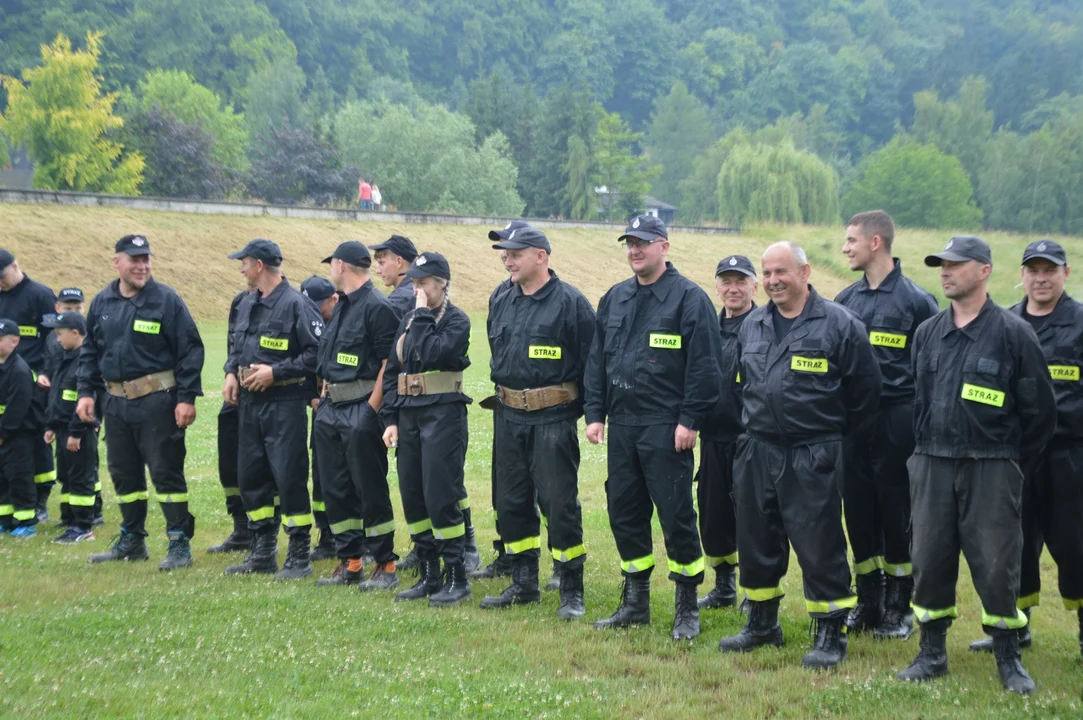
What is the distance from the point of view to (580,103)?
89188mm

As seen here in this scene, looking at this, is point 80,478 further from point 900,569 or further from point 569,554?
point 900,569

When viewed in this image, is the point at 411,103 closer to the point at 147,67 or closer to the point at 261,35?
the point at 261,35

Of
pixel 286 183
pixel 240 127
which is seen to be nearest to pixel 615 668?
pixel 286 183

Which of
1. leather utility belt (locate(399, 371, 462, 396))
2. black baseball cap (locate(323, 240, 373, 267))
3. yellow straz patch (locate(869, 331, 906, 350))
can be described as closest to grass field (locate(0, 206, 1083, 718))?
leather utility belt (locate(399, 371, 462, 396))

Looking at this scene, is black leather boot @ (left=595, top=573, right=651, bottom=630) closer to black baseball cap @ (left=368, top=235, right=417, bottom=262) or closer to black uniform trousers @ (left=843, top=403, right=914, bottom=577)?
black uniform trousers @ (left=843, top=403, right=914, bottom=577)

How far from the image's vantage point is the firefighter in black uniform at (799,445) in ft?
22.2

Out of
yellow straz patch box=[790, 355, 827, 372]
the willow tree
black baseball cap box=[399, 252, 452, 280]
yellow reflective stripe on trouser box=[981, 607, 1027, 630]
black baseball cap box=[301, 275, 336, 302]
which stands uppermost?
the willow tree

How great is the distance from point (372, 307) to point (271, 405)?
1.29 meters

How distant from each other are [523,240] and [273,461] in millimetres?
3060

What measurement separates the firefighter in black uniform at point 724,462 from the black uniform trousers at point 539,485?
1.00m

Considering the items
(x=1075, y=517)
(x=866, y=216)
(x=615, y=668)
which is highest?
(x=866, y=216)

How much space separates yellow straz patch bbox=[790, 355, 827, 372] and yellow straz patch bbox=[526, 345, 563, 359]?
1.87m

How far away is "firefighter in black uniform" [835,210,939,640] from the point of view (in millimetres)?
7500

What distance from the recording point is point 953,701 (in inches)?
233
